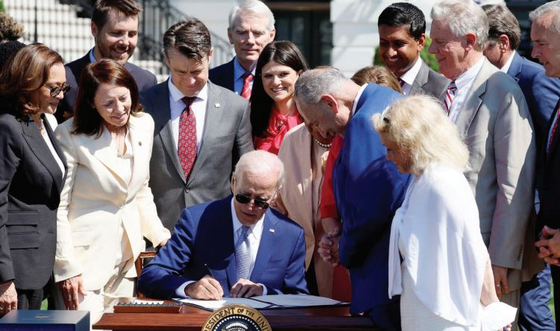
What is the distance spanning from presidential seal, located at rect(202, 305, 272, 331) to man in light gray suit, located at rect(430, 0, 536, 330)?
62.0 inches

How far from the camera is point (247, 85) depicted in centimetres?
675

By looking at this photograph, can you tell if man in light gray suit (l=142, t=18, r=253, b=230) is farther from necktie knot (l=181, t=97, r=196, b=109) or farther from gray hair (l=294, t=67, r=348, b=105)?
gray hair (l=294, t=67, r=348, b=105)

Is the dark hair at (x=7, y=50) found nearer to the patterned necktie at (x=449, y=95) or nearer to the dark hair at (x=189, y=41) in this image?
the dark hair at (x=189, y=41)

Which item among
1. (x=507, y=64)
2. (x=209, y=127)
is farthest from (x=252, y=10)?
(x=507, y=64)

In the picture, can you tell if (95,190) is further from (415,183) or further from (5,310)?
(415,183)

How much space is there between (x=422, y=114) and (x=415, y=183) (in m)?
0.27

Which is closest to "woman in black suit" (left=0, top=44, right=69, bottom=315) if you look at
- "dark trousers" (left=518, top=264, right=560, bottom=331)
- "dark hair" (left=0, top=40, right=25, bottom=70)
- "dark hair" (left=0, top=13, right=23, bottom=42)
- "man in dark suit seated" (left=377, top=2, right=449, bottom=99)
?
"dark hair" (left=0, top=40, right=25, bottom=70)

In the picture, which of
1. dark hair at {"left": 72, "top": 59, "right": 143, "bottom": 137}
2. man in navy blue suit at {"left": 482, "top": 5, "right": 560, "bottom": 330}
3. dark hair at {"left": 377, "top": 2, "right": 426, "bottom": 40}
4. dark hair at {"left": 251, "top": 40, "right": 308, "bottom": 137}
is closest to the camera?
dark hair at {"left": 72, "top": 59, "right": 143, "bottom": 137}

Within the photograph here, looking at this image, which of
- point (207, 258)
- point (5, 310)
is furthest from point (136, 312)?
point (5, 310)

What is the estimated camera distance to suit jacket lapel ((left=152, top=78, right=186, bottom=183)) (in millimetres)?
5863

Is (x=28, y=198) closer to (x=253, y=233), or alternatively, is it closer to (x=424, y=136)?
(x=253, y=233)

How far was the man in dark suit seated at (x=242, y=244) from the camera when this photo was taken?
4785mm

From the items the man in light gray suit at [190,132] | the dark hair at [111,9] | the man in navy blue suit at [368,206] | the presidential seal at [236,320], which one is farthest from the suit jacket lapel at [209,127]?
the presidential seal at [236,320]

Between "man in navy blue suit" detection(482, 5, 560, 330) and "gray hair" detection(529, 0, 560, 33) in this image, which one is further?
"man in navy blue suit" detection(482, 5, 560, 330)
